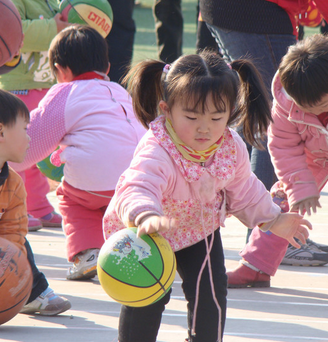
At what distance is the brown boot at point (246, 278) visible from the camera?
3703 millimetres

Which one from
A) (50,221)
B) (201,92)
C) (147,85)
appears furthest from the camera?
(50,221)

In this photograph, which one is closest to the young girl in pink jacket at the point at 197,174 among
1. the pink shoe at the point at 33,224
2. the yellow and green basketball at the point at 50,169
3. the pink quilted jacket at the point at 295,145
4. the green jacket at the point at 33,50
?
the pink quilted jacket at the point at 295,145

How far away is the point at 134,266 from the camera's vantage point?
230 centimetres

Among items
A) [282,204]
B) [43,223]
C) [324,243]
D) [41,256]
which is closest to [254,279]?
[282,204]

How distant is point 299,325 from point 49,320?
3.74ft

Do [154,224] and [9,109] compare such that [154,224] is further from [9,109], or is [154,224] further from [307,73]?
[307,73]

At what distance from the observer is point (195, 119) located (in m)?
2.54

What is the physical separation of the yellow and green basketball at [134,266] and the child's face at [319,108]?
1.41 m

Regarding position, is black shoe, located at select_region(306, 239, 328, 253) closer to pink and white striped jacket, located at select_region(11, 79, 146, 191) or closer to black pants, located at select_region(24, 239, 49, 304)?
pink and white striped jacket, located at select_region(11, 79, 146, 191)

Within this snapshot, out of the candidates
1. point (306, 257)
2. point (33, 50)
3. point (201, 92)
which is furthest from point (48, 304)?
point (33, 50)

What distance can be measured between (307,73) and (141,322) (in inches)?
60.6

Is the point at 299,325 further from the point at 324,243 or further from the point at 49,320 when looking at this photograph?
the point at 324,243

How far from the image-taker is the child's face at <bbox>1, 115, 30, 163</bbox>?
299cm

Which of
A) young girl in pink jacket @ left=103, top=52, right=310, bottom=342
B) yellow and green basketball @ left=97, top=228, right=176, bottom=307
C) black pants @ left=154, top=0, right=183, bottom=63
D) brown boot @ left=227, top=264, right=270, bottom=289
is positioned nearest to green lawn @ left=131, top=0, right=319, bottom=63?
black pants @ left=154, top=0, right=183, bottom=63
